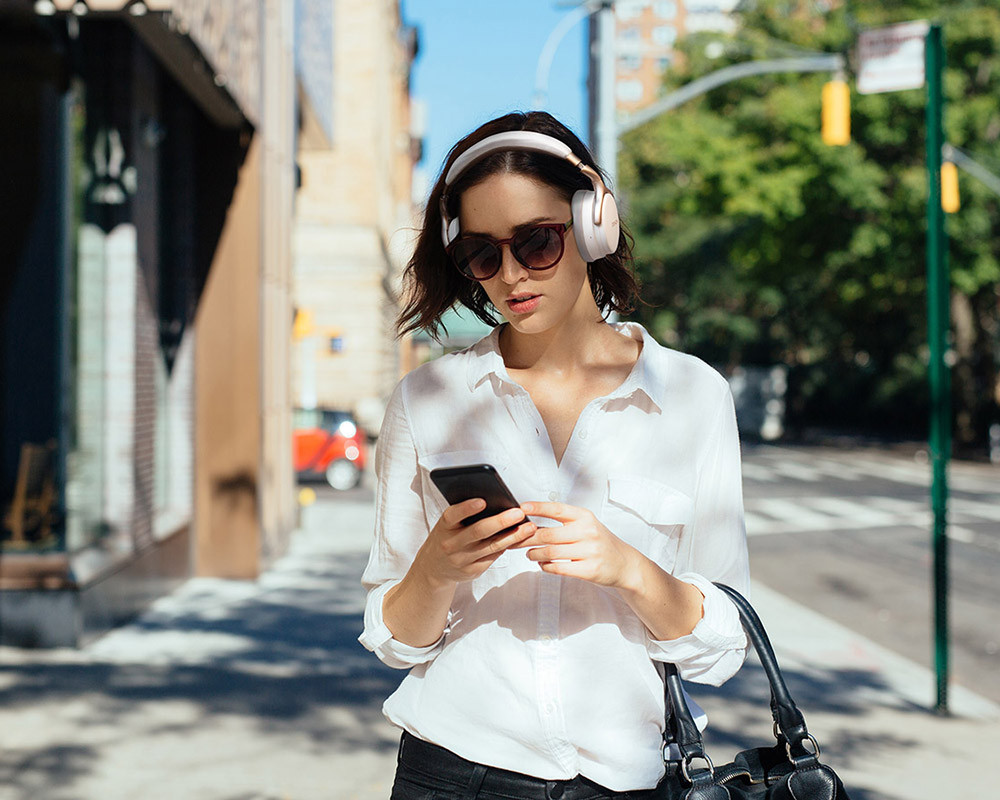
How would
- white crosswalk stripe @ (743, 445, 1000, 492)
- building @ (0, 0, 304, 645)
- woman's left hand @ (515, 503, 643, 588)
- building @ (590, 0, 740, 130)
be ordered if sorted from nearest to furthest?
woman's left hand @ (515, 503, 643, 588) → building @ (0, 0, 304, 645) → white crosswalk stripe @ (743, 445, 1000, 492) → building @ (590, 0, 740, 130)

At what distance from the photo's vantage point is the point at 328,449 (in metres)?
22.3

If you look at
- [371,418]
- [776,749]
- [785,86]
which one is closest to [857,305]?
[785,86]

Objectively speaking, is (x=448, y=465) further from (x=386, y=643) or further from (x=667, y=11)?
(x=667, y=11)

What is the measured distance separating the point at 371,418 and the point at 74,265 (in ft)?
68.8

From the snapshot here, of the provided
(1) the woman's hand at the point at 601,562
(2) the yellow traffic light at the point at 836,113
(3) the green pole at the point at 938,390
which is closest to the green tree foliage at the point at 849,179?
(2) the yellow traffic light at the point at 836,113

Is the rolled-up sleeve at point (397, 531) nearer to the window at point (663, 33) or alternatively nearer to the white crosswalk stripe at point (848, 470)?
the white crosswalk stripe at point (848, 470)

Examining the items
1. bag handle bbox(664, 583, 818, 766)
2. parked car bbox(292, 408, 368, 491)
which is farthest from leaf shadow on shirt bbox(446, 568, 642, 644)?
parked car bbox(292, 408, 368, 491)

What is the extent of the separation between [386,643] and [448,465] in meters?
0.30

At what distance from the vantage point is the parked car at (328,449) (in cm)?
2222

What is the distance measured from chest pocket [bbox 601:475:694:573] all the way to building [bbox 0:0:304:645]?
5919 millimetres

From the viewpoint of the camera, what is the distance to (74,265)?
808cm

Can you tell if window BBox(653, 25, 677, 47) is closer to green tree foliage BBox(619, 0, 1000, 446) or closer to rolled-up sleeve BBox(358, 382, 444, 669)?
green tree foliage BBox(619, 0, 1000, 446)

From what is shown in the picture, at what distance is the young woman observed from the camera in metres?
1.75

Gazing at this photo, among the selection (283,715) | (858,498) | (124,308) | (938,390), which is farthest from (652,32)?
(283,715)
